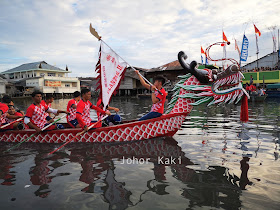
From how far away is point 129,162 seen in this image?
491 cm

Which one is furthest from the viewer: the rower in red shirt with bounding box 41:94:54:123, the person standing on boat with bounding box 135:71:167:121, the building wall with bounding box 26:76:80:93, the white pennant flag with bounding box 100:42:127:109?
the building wall with bounding box 26:76:80:93

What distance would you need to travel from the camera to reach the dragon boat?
6059 mm

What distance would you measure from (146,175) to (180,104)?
9.85 ft

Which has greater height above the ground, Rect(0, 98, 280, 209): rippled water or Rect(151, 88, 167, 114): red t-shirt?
Rect(151, 88, 167, 114): red t-shirt

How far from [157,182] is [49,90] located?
4825 cm

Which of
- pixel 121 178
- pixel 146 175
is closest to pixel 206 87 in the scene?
pixel 146 175

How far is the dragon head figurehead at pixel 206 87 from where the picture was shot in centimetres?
584

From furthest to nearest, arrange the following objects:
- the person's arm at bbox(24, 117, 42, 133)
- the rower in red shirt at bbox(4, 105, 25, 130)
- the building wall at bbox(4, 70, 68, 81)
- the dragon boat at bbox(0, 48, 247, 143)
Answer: the building wall at bbox(4, 70, 68, 81)
the rower in red shirt at bbox(4, 105, 25, 130)
the person's arm at bbox(24, 117, 42, 133)
the dragon boat at bbox(0, 48, 247, 143)

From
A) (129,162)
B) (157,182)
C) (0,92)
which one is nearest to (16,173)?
(129,162)

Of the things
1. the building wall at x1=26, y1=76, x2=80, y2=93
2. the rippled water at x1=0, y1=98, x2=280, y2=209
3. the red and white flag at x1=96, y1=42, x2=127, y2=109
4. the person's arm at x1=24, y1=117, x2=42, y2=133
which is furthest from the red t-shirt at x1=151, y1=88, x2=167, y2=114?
the building wall at x1=26, y1=76, x2=80, y2=93

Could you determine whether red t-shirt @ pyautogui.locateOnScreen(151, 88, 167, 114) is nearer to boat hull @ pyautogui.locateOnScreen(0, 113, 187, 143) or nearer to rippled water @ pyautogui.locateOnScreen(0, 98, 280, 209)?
boat hull @ pyautogui.locateOnScreen(0, 113, 187, 143)

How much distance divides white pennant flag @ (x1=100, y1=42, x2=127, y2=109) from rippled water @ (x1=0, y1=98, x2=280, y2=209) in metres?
1.60

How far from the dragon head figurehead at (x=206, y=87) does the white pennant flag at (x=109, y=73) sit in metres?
1.91

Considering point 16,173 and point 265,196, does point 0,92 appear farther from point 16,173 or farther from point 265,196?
point 265,196
